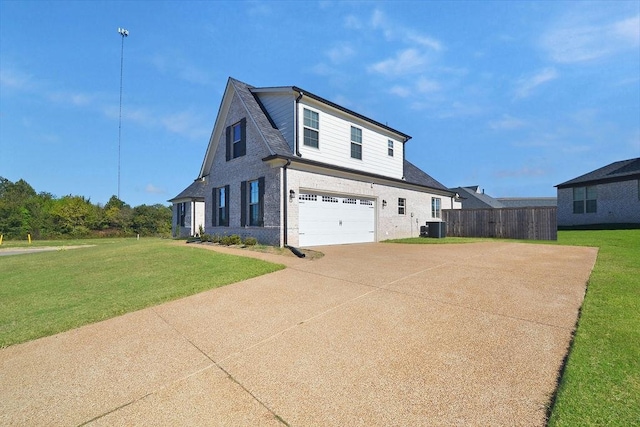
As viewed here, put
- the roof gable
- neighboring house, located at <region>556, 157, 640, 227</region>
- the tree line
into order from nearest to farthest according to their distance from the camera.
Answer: the roof gable < neighboring house, located at <region>556, 157, 640, 227</region> < the tree line

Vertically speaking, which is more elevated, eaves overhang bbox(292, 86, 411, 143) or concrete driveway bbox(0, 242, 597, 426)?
eaves overhang bbox(292, 86, 411, 143)

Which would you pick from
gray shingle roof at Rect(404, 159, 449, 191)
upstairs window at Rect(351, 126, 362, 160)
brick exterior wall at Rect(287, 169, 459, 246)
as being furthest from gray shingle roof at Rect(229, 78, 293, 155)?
gray shingle roof at Rect(404, 159, 449, 191)

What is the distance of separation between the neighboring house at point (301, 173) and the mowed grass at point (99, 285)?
372 cm

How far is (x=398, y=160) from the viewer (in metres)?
17.8

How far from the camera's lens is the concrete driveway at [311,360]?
2350mm

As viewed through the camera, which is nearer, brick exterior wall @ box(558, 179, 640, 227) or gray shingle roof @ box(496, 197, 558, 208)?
brick exterior wall @ box(558, 179, 640, 227)

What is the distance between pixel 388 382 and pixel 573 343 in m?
2.26

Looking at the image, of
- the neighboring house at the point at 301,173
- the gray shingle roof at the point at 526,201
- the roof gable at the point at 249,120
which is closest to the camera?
the neighboring house at the point at 301,173

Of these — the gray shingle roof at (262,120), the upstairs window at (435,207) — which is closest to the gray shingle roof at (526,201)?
the upstairs window at (435,207)

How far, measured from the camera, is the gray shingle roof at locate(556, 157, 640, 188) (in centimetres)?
2139

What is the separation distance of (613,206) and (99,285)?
105ft

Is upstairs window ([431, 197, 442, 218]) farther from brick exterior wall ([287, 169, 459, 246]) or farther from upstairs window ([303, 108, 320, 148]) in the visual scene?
upstairs window ([303, 108, 320, 148])

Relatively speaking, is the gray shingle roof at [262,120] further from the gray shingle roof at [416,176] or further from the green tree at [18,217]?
the green tree at [18,217]

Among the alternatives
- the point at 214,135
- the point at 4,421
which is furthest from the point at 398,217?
the point at 4,421
